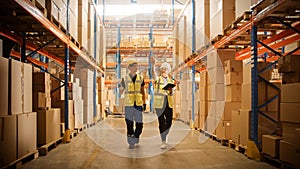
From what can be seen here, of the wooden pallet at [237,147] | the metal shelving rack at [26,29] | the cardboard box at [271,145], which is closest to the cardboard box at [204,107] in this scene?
the wooden pallet at [237,147]

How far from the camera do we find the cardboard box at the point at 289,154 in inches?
181

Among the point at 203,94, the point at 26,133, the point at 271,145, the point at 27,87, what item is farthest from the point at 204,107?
the point at 26,133

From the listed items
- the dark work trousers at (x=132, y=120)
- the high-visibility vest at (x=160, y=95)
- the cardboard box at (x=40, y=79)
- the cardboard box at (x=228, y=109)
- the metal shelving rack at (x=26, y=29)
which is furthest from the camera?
the cardboard box at (x=228, y=109)

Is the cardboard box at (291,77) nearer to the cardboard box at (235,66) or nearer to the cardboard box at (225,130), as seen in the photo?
the cardboard box at (235,66)

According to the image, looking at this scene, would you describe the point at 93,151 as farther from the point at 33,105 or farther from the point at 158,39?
the point at 158,39

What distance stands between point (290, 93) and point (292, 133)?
1.83 ft

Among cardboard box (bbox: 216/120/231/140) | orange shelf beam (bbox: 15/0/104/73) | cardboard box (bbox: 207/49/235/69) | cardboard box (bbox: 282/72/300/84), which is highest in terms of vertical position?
orange shelf beam (bbox: 15/0/104/73)

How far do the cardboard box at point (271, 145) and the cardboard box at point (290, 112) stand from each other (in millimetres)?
403

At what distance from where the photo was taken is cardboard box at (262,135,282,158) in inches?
208

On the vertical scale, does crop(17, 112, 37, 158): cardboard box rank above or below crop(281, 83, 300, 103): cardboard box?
below

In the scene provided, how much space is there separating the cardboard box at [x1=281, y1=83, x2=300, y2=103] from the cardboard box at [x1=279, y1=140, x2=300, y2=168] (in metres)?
0.61

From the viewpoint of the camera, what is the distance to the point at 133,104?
7352mm

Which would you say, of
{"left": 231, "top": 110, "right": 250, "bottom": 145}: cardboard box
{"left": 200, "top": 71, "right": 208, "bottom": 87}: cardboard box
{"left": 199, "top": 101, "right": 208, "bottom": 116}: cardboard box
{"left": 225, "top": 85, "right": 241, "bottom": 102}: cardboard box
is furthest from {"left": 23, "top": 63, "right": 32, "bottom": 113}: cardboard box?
{"left": 199, "top": 101, "right": 208, "bottom": 116}: cardboard box

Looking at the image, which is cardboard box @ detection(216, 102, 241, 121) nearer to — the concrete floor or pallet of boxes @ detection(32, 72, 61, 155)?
the concrete floor
